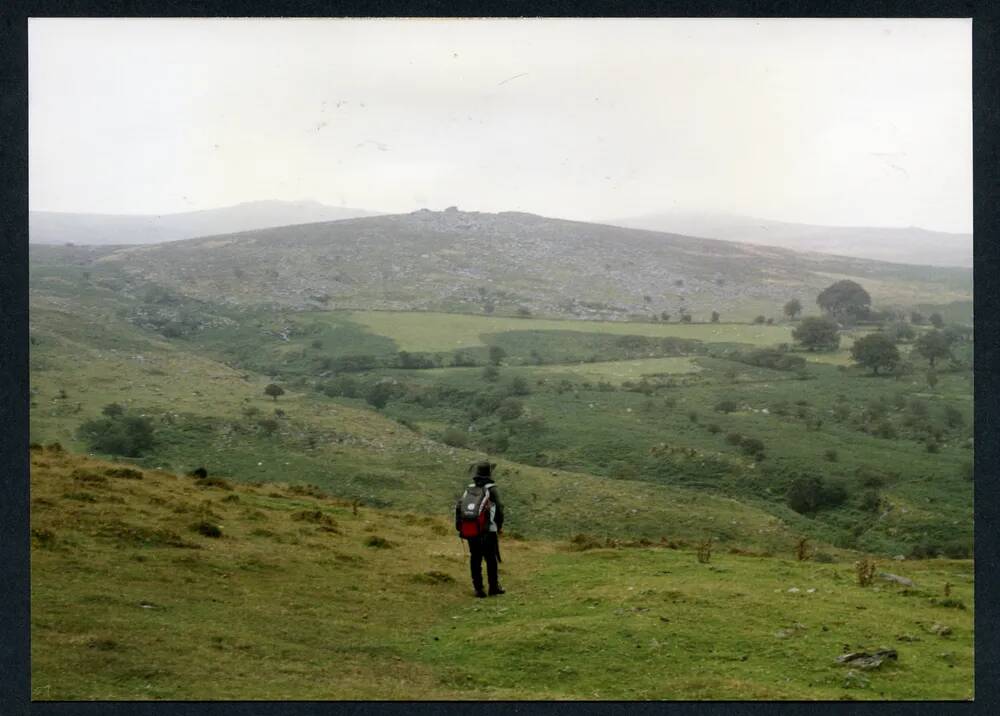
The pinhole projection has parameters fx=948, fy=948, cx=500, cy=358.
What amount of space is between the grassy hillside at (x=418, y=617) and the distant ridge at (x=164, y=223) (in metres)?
13.1

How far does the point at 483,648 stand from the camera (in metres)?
11.5

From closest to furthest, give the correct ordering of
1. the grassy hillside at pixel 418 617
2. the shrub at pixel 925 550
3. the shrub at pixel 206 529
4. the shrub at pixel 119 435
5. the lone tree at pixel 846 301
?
the grassy hillside at pixel 418 617 → the shrub at pixel 206 529 → the shrub at pixel 925 550 → the shrub at pixel 119 435 → the lone tree at pixel 846 301

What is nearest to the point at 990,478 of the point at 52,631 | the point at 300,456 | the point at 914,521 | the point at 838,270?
the point at 914,521

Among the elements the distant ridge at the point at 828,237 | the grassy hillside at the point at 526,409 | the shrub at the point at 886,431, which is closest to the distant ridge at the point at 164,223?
the grassy hillside at the point at 526,409

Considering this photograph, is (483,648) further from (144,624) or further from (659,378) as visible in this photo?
(659,378)

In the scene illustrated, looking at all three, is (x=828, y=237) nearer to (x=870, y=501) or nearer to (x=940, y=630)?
(x=870, y=501)

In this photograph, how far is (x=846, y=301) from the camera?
38281 millimetres

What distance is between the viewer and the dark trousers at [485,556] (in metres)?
13.4

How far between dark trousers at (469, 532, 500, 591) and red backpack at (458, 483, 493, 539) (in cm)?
24

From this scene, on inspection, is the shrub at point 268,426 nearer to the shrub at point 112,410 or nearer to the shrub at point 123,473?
the shrub at point 112,410

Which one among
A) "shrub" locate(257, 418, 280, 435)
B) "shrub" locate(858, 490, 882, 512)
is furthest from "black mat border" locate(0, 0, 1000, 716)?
"shrub" locate(257, 418, 280, 435)

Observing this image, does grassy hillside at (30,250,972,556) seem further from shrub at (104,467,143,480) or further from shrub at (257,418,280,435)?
shrub at (104,467,143,480)
